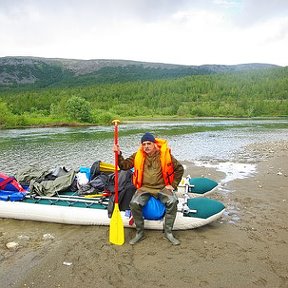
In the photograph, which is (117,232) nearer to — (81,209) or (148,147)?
(81,209)

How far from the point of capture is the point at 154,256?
599 centimetres

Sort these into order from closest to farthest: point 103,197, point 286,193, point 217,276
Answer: point 217,276 < point 103,197 < point 286,193

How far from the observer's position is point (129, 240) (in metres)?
6.71

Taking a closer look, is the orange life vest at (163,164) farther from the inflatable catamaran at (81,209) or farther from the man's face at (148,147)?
the inflatable catamaran at (81,209)

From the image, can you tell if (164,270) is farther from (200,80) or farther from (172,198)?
(200,80)

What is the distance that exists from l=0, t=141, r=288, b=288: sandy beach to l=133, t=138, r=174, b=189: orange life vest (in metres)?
1.24

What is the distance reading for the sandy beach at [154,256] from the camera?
523cm

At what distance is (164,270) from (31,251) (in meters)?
2.70

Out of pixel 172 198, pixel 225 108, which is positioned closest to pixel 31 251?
pixel 172 198

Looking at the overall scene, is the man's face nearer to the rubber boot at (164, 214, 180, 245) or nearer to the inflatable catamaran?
the rubber boot at (164, 214, 180, 245)

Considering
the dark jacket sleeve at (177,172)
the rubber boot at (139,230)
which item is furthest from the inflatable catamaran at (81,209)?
the dark jacket sleeve at (177,172)

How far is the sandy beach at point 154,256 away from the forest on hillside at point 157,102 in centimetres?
5263

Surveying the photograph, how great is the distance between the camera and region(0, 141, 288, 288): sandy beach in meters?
5.23

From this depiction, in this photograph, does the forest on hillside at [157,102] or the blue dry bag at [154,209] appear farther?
the forest on hillside at [157,102]
